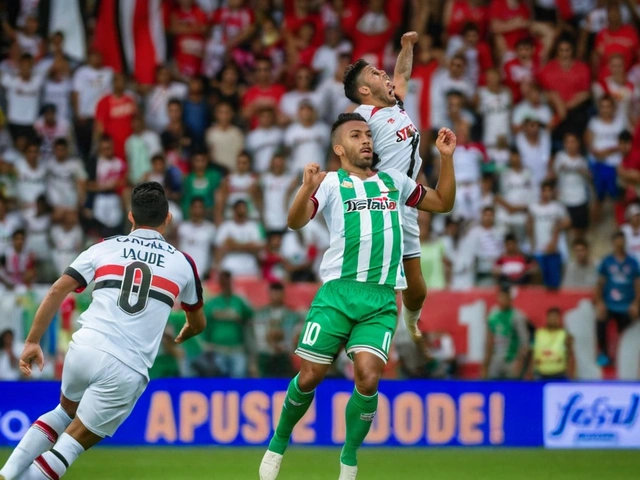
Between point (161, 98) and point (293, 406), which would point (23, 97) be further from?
point (293, 406)

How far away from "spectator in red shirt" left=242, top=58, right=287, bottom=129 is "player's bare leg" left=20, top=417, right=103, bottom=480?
9.13 metres

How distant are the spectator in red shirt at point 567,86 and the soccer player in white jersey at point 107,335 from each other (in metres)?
9.27

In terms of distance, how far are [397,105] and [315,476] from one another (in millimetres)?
3238

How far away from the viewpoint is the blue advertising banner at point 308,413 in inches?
493

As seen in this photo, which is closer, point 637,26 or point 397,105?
point 397,105

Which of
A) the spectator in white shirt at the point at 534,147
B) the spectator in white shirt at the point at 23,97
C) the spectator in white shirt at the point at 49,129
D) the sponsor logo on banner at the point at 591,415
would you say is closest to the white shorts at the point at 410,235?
the sponsor logo on banner at the point at 591,415

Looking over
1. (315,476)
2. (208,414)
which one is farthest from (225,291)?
(315,476)

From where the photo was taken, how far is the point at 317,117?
1532 centimetres

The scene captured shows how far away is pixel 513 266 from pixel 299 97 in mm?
3760

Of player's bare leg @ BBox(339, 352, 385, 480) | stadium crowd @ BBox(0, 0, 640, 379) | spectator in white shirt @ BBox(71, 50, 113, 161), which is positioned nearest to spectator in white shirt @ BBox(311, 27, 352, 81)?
stadium crowd @ BBox(0, 0, 640, 379)

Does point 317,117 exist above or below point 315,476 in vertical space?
above

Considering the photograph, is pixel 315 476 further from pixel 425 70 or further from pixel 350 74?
pixel 425 70

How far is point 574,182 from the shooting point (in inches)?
581

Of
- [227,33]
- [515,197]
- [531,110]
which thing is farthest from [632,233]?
[227,33]
